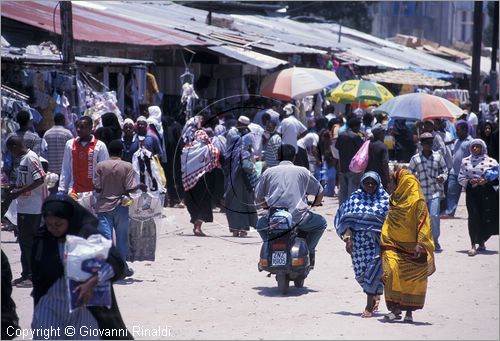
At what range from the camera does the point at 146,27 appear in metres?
20.5

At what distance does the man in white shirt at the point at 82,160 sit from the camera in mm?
10492

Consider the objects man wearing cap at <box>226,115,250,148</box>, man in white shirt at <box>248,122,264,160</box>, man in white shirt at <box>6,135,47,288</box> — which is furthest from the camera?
man in white shirt at <box>248,122,264,160</box>

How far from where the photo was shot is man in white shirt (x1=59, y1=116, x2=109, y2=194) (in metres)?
10.5

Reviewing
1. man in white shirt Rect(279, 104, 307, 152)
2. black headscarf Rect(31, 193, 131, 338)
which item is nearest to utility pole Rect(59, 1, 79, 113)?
man in white shirt Rect(279, 104, 307, 152)

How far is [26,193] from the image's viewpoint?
1014cm

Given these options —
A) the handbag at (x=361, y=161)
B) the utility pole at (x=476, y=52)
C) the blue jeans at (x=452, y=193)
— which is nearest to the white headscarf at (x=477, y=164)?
the handbag at (x=361, y=161)

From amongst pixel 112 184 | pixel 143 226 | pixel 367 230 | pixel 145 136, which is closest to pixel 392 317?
pixel 367 230

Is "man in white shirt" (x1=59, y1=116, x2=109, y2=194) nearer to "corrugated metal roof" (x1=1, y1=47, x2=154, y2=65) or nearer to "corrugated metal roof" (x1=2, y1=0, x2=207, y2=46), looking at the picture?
"corrugated metal roof" (x1=1, y1=47, x2=154, y2=65)

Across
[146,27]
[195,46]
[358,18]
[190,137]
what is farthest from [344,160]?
[358,18]

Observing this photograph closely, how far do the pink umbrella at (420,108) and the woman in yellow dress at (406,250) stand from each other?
26.5 feet

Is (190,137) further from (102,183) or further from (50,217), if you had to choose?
(50,217)

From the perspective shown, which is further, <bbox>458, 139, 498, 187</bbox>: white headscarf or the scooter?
<bbox>458, 139, 498, 187</bbox>: white headscarf

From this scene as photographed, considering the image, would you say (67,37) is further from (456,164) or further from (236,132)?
(456,164)

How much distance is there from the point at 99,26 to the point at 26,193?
31.2ft
